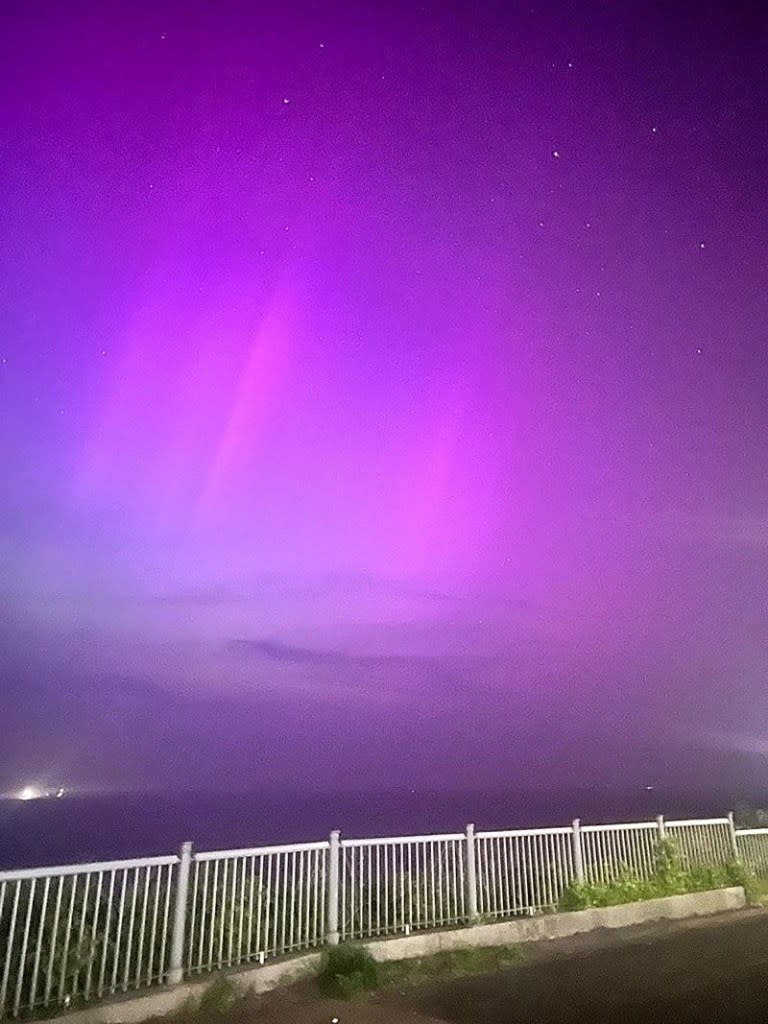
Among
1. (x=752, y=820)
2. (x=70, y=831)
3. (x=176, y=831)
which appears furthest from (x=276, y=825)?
(x=752, y=820)

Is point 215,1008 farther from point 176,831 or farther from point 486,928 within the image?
point 176,831

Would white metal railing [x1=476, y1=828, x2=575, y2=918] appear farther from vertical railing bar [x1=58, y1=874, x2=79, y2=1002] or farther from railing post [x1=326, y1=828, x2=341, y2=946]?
vertical railing bar [x1=58, y1=874, x2=79, y2=1002]

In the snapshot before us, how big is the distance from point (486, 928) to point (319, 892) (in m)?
2.41

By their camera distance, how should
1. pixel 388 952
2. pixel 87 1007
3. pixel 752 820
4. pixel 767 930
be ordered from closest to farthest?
1. pixel 87 1007
2. pixel 388 952
3. pixel 767 930
4. pixel 752 820

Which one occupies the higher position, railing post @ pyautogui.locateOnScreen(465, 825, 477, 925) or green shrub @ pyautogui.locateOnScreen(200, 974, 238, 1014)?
railing post @ pyautogui.locateOnScreen(465, 825, 477, 925)

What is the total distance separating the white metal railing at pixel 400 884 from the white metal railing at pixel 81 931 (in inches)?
98.4

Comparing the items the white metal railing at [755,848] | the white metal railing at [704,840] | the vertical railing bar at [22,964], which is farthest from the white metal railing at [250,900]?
the white metal railing at [755,848]

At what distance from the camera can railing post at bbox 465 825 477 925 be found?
11055 mm

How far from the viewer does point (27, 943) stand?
23.6ft

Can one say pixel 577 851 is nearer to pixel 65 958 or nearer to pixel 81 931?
pixel 81 931

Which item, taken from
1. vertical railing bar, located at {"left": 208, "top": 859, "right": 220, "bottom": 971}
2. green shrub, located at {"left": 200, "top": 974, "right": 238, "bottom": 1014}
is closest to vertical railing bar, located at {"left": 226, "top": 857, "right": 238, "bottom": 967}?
vertical railing bar, located at {"left": 208, "top": 859, "right": 220, "bottom": 971}

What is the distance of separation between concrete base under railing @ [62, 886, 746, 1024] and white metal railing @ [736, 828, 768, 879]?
171cm

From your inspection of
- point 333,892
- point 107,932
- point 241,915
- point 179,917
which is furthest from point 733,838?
point 107,932

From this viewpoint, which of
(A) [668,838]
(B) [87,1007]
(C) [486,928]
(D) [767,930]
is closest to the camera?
(B) [87,1007]
